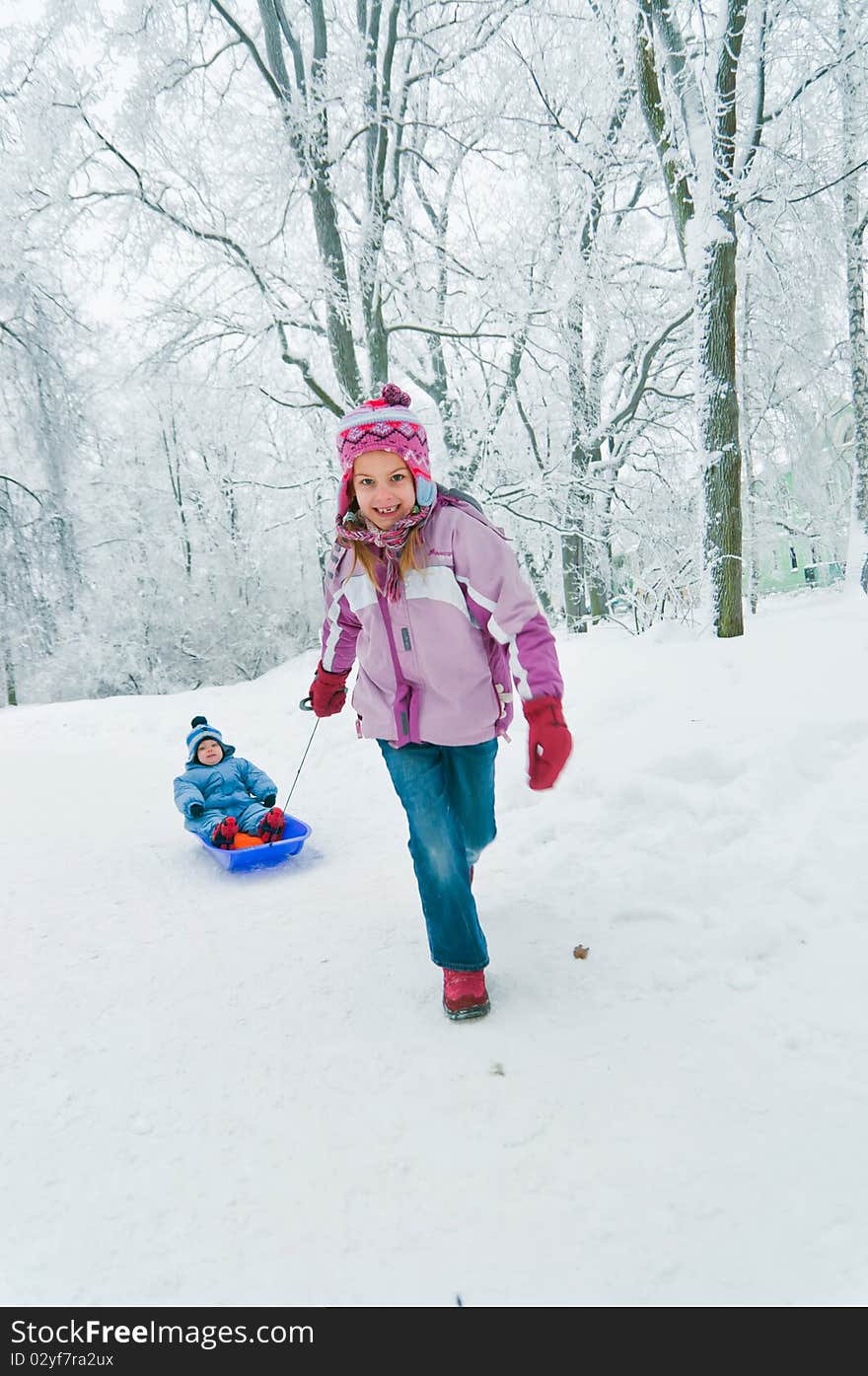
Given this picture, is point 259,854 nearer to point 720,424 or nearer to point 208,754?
point 208,754

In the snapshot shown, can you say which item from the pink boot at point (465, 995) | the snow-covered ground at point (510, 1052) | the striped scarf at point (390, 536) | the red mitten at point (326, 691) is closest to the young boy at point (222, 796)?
the snow-covered ground at point (510, 1052)

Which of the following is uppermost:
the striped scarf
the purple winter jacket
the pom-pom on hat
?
the pom-pom on hat

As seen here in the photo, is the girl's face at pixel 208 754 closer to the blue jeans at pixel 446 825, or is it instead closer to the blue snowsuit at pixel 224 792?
the blue snowsuit at pixel 224 792

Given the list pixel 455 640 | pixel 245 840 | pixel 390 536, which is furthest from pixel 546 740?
pixel 245 840

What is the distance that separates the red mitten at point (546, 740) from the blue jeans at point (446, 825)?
29cm

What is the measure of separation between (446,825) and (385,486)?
41.5 inches

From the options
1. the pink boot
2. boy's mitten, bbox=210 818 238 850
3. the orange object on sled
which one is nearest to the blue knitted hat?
the orange object on sled

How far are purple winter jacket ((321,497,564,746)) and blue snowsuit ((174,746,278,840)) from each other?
2137 mm

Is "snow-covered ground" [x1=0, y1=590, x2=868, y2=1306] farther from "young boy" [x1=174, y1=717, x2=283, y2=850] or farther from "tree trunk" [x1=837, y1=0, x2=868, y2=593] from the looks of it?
"tree trunk" [x1=837, y1=0, x2=868, y2=593]

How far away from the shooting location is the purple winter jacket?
90.0 inches

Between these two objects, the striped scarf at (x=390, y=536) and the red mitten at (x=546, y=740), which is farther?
the striped scarf at (x=390, y=536)

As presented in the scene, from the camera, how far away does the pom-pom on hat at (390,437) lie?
91.4 inches

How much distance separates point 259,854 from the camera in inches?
153
